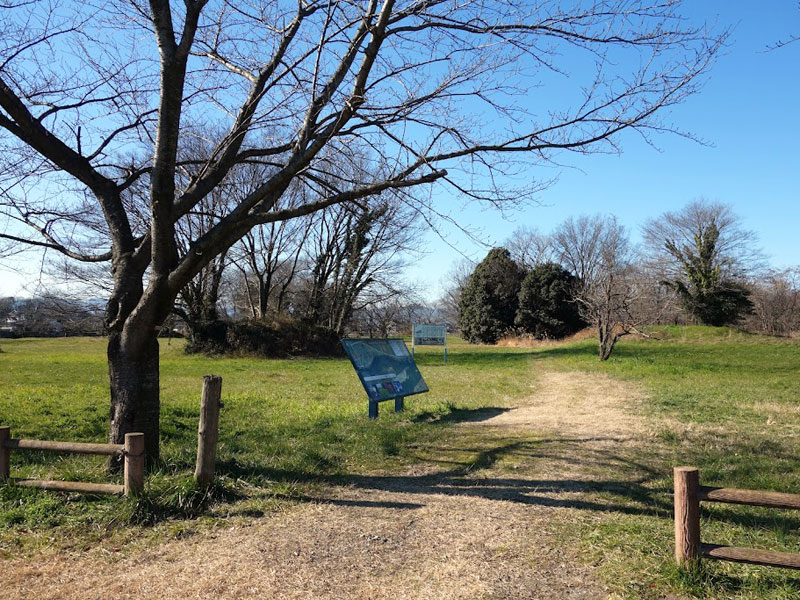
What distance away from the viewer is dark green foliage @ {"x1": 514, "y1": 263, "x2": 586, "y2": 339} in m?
45.2

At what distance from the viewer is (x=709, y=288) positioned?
4094 centimetres

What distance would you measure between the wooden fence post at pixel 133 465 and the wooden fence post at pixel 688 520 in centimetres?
435

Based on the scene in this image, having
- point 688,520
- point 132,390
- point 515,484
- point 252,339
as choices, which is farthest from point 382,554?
point 252,339

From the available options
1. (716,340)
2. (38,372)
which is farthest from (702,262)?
(38,372)

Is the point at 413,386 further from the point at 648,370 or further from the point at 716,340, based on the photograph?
the point at 716,340

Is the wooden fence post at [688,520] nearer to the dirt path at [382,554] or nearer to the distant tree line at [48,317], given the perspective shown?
the dirt path at [382,554]

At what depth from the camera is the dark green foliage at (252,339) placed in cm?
3186

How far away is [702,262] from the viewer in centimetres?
4225

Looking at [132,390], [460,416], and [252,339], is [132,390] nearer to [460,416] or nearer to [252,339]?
[460,416]

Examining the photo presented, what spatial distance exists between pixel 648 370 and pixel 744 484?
1371 cm

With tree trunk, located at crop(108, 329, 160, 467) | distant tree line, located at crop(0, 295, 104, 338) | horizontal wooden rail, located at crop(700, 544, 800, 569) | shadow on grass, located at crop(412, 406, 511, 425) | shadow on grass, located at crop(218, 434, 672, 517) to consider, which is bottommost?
shadow on grass, located at crop(218, 434, 672, 517)

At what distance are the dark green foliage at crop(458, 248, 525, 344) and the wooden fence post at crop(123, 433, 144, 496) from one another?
43.1 meters

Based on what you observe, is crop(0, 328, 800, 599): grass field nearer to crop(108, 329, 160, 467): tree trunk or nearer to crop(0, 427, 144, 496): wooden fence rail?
crop(0, 427, 144, 496): wooden fence rail

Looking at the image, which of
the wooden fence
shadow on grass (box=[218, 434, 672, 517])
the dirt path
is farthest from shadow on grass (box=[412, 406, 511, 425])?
the wooden fence
